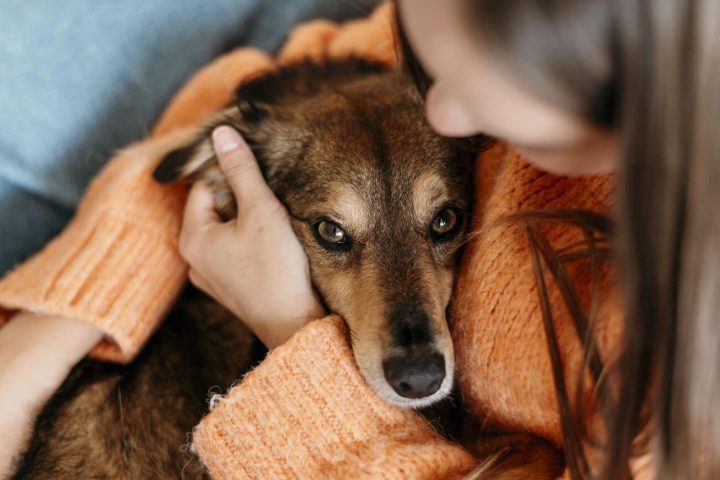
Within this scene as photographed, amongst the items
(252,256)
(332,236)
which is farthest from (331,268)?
(252,256)

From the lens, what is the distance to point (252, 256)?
1405mm

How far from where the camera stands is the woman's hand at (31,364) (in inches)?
54.7

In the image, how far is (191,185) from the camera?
1.68 meters

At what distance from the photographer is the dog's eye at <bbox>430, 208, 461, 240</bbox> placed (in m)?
1.41

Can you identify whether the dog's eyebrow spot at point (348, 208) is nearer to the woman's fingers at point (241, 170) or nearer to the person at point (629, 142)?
the woman's fingers at point (241, 170)

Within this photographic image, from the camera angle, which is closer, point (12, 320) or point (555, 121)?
point (555, 121)

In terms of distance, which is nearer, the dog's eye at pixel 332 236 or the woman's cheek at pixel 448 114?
the woman's cheek at pixel 448 114

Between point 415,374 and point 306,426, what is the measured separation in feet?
0.76

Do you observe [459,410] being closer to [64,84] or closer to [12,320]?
[12,320]

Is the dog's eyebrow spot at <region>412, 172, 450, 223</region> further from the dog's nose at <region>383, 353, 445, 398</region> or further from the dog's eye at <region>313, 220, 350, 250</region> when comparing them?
the dog's nose at <region>383, 353, 445, 398</region>

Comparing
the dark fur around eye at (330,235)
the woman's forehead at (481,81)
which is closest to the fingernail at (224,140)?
the dark fur around eye at (330,235)

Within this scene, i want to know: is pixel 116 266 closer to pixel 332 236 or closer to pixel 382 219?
pixel 332 236

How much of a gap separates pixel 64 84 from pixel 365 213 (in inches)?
41.9

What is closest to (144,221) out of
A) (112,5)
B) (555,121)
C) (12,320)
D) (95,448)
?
(12,320)
